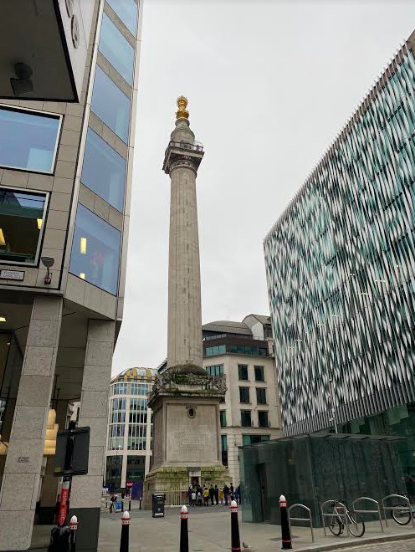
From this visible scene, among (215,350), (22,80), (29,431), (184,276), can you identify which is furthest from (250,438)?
(22,80)

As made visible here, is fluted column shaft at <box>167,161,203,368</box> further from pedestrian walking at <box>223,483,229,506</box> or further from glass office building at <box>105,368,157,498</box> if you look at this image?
glass office building at <box>105,368,157,498</box>

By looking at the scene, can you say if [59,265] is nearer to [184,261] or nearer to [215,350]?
[184,261]

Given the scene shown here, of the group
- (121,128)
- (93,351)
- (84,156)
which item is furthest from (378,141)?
(93,351)

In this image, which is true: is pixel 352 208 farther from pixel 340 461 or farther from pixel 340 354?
pixel 340 461

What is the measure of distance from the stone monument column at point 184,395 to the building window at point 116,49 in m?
21.7

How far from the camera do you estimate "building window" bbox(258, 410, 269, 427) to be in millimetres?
73463

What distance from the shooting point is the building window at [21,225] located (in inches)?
557

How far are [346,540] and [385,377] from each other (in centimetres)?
3950

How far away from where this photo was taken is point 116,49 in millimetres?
20672

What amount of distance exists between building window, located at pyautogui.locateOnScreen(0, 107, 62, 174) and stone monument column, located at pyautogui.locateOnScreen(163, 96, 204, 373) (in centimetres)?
2342

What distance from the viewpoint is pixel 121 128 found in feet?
63.7

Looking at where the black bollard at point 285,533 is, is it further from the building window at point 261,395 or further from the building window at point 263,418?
the building window at point 261,395

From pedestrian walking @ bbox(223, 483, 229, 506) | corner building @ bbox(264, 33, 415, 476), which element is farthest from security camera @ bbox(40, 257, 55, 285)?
corner building @ bbox(264, 33, 415, 476)

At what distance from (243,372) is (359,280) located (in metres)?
31.2
